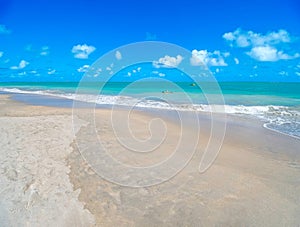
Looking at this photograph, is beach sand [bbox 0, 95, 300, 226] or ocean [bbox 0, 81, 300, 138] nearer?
beach sand [bbox 0, 95, 300, 226]

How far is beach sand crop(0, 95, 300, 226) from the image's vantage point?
3945mm

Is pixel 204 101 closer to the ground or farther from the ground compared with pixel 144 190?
farther from the ground

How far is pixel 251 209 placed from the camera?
14.0 feet

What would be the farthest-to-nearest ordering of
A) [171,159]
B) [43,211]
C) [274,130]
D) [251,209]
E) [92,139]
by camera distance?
[274,130] < [92,139] < [171,159] < [251,209] < [43,211]

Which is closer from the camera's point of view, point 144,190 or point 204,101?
A: point 144,190

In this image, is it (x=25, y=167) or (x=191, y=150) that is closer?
(x=25, y=167)

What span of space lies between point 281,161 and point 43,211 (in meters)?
6.23

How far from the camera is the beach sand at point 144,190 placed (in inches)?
155

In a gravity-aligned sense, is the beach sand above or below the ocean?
below

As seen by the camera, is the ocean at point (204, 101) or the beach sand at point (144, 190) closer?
the beach sand at point (144, 190)

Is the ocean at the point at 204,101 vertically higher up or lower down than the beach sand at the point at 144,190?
higher up

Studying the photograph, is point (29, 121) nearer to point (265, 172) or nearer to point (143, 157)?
point (143, 157)

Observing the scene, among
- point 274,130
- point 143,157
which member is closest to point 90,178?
point 143,157

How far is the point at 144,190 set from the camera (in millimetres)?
4898
